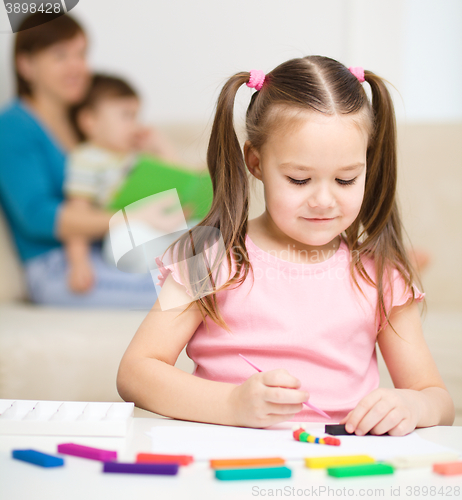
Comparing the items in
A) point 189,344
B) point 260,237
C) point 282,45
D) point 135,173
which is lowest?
point 189,344

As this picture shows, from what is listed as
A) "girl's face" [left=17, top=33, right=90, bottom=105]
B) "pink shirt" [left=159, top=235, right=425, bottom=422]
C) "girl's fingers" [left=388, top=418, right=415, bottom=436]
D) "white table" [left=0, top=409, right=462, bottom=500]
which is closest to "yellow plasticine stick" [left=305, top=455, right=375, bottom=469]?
"white table" [left=0, top=409, right=462, bottom=500]

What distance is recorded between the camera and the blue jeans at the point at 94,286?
27.1 inches

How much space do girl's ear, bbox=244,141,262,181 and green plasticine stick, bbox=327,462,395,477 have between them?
0.38 m

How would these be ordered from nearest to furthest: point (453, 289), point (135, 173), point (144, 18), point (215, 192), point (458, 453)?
1. point (458, 453)
2. point (135, 173)
3. point (215, 192)
4. point (144, 18)
5. point (453, 289)

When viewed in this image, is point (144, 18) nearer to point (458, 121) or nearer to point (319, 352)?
point (319, 352)

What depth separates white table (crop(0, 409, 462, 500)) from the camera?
0.32 meters

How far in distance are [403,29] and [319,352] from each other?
3.58 ft

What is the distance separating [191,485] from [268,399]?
0.44 ft

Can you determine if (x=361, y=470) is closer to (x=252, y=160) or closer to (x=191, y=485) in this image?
(x=191, y=485)

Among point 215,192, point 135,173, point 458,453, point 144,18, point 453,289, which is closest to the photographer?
point 458,453

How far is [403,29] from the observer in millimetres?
1406

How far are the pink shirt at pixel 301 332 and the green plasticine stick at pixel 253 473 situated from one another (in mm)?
257

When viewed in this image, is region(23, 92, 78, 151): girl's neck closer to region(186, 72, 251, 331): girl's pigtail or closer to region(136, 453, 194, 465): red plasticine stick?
region(186, 72, 251, 331): girl's pigtail

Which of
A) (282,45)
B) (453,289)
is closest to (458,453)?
(282,45)
